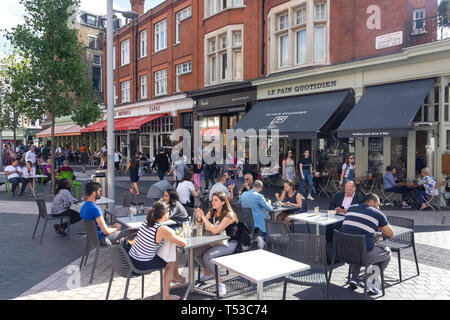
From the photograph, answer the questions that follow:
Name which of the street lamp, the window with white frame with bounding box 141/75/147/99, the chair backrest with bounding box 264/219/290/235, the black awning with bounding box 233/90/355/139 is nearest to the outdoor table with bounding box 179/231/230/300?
the chair backrest with bounding box 264/219/290/235

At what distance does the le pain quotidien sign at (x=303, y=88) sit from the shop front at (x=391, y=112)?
4cm

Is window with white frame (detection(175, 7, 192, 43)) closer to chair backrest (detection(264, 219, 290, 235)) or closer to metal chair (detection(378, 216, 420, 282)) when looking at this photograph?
chair backrest (detection(264, 219, 290, 235))

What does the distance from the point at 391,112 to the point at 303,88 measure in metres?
4.38

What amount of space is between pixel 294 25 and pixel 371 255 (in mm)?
12531

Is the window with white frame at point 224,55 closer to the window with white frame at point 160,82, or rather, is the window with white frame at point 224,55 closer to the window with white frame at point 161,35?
the window with white frame at point 160,82

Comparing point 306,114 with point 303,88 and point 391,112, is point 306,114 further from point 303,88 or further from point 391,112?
point 391,112

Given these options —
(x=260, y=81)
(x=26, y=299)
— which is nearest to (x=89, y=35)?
(x=260, y=81)

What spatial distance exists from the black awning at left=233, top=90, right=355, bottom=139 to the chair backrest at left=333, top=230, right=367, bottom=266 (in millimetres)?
8005

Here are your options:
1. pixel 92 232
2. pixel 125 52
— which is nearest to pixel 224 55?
pixel 125 52

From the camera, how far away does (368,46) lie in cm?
1295

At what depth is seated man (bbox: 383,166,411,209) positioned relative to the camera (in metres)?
11.1

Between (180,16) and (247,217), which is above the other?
(180,16)

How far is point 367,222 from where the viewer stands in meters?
5.02
